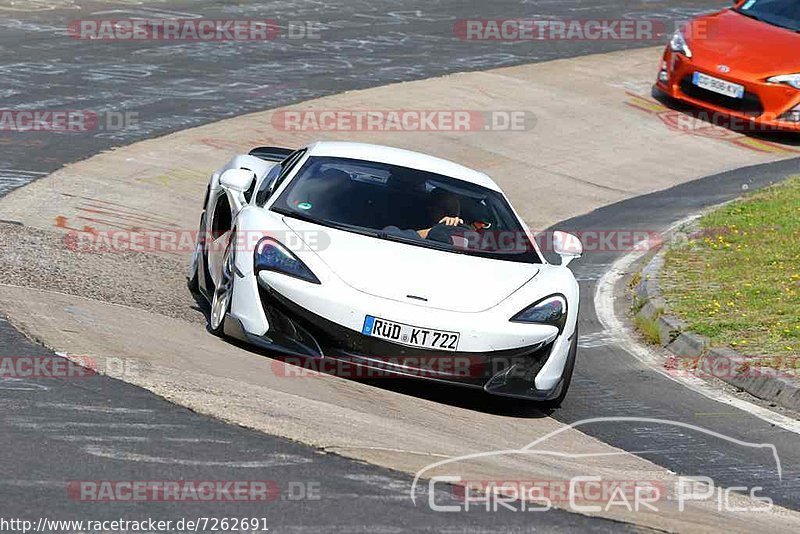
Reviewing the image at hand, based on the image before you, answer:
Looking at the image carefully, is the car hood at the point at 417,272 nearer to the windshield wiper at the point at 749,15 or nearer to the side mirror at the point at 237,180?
the side mirror at the point at 237,180

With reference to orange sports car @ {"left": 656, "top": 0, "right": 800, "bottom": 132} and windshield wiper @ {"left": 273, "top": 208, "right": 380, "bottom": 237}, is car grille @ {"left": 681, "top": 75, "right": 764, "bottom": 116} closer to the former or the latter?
orange sports car @ {"left": 656, "top": 0, "right": 800, "bottom": 132}

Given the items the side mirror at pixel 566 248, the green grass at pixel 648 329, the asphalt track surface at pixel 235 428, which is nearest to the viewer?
the asphalt track surface at pixel 235 428

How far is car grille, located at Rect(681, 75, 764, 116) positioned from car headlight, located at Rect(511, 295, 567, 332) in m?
10.6

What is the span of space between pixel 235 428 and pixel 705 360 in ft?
14.9

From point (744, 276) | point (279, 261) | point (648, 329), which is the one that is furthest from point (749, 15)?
point (279, 261)

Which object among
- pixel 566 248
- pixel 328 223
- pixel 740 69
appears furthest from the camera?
pixel 740 69

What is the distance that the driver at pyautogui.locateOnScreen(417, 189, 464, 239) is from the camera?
863cm

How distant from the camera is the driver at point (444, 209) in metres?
8.63

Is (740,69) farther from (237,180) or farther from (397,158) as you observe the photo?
(237,180)

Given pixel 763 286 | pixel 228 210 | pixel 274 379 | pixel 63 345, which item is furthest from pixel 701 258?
pixel 63 345

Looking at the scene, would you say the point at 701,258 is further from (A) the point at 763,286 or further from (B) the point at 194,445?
(B) the point at 194,445

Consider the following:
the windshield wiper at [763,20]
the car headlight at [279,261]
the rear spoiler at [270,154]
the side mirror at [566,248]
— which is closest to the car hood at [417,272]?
the car headlight at [279,261]

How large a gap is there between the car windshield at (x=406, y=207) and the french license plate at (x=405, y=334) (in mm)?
926

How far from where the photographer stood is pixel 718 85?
17.6m
